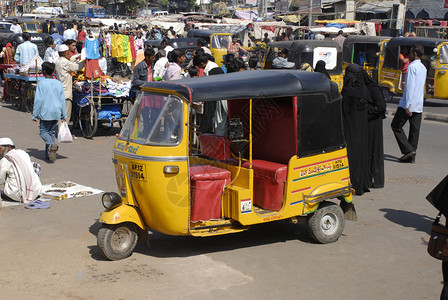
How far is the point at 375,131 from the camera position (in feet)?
30.1

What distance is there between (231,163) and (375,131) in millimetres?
3381

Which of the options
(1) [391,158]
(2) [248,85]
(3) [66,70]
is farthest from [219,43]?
(2) [248,85]

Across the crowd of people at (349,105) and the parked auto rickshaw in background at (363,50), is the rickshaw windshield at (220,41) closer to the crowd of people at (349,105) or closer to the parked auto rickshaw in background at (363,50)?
the parked auto rickshaw in background at (363,50)

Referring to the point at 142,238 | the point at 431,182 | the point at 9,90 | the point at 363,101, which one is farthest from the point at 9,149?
the point at 9,90

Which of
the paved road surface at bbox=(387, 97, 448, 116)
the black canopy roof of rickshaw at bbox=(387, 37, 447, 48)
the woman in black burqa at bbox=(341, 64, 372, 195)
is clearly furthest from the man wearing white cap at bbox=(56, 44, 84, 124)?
the black canopy roof of rickshaw at bbox=(387, 37, 447, 48)

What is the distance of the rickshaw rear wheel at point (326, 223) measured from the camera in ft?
22.0

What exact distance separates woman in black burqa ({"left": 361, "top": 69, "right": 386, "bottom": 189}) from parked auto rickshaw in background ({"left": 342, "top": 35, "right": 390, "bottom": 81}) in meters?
12.0

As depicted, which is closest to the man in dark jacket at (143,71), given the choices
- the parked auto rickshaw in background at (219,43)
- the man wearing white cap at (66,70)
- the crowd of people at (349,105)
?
the crowd of people at (349,105)

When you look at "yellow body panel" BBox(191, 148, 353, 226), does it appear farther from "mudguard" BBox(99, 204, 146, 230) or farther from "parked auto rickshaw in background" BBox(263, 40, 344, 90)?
"parked auto rickshaw in background" BBox(263, 40, 344, 90)

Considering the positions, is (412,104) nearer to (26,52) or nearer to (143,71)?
(143,71)

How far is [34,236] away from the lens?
6.89 meters

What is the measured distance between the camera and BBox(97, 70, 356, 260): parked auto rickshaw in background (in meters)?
5.91

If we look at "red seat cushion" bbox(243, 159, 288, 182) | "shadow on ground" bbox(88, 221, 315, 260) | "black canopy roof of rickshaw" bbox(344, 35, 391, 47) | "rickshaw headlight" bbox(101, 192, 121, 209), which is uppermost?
"black canopy roof of rickshaw" bbox(344, 35, 391, 47)

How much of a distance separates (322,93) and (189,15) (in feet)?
172
